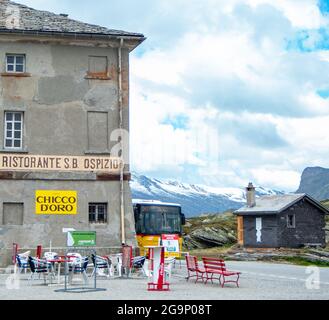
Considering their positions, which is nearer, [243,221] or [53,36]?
[53,36]

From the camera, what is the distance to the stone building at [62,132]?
27203 mm

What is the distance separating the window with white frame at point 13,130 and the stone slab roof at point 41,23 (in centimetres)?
365

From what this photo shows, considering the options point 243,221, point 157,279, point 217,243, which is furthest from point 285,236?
point 157,279

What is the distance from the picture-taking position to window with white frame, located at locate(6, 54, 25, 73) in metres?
28.0

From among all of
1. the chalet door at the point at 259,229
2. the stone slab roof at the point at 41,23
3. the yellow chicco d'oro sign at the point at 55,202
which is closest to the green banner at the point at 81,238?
the yellow chicco d'oro sign at the point at 55,202

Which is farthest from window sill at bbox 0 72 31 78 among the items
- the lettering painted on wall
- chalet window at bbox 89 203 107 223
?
chalet window at bbox 89 203 107 223

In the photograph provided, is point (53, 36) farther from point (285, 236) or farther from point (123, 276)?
point (285, 236)

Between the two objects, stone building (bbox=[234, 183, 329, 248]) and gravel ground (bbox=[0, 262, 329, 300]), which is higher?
stone building (bbox=[234, 183, 329, 248])

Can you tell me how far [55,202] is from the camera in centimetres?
2745

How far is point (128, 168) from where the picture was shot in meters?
28.7

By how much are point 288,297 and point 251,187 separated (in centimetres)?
3739

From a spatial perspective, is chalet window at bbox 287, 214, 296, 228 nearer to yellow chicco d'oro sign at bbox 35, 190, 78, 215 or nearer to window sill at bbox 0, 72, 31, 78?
yellow chicco d'oro sign at bbox 35, 190, 78, 215

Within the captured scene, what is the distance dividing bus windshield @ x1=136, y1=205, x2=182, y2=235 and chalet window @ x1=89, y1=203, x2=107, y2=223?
7732mm

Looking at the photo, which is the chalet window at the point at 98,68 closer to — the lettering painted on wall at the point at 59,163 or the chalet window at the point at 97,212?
the lettering painted on wall at the point at 59,163
